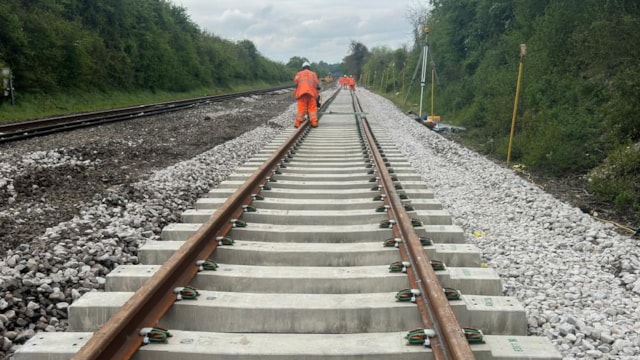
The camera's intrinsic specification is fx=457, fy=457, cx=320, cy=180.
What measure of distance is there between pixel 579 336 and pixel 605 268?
4.67 feet

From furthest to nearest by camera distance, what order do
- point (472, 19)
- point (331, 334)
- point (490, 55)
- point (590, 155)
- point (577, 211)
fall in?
point (472, 19)
point (490, 55)
point (590, 155)
point (577, 211)
point (331, 334)

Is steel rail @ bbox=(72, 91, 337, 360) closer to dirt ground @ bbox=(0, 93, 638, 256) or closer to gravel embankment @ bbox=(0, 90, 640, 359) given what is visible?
gravel embankment @ bbox=(0, 90, 640, 359)

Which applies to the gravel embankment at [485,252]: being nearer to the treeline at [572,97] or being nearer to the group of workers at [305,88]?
the treeline at [572,97]

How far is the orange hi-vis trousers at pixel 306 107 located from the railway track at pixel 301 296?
6992 mm

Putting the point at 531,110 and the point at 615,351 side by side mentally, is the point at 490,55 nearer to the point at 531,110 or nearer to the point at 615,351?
the point at 531,110

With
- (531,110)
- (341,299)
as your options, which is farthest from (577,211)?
(531,110)

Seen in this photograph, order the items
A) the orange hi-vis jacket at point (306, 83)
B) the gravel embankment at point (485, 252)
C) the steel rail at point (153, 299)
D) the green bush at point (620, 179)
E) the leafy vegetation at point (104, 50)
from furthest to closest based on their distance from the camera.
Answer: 1. the leafy vegetation at point (104, 50)
2. the orange hi-vis jacket at point (306, 83)
3. the green bush at point (620, 179)
4. the gravel embankment at point (485, 252)
5. the steel rail at point (153, 299)

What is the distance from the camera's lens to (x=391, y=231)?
3.74 meters

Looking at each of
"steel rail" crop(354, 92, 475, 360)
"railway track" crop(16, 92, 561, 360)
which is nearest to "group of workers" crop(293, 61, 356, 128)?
"railway track" crop(16, 92, 561, 360)

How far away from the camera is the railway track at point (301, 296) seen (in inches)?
87.7

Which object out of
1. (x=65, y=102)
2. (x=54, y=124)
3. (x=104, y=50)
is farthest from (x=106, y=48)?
(x=54, y=124)

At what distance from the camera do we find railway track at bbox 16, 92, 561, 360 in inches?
87.7

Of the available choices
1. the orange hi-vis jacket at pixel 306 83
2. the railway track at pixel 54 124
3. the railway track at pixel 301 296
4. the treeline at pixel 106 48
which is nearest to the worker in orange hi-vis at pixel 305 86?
the orange hi-vis jacket at pixel 306 83

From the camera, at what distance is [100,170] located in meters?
7.02
